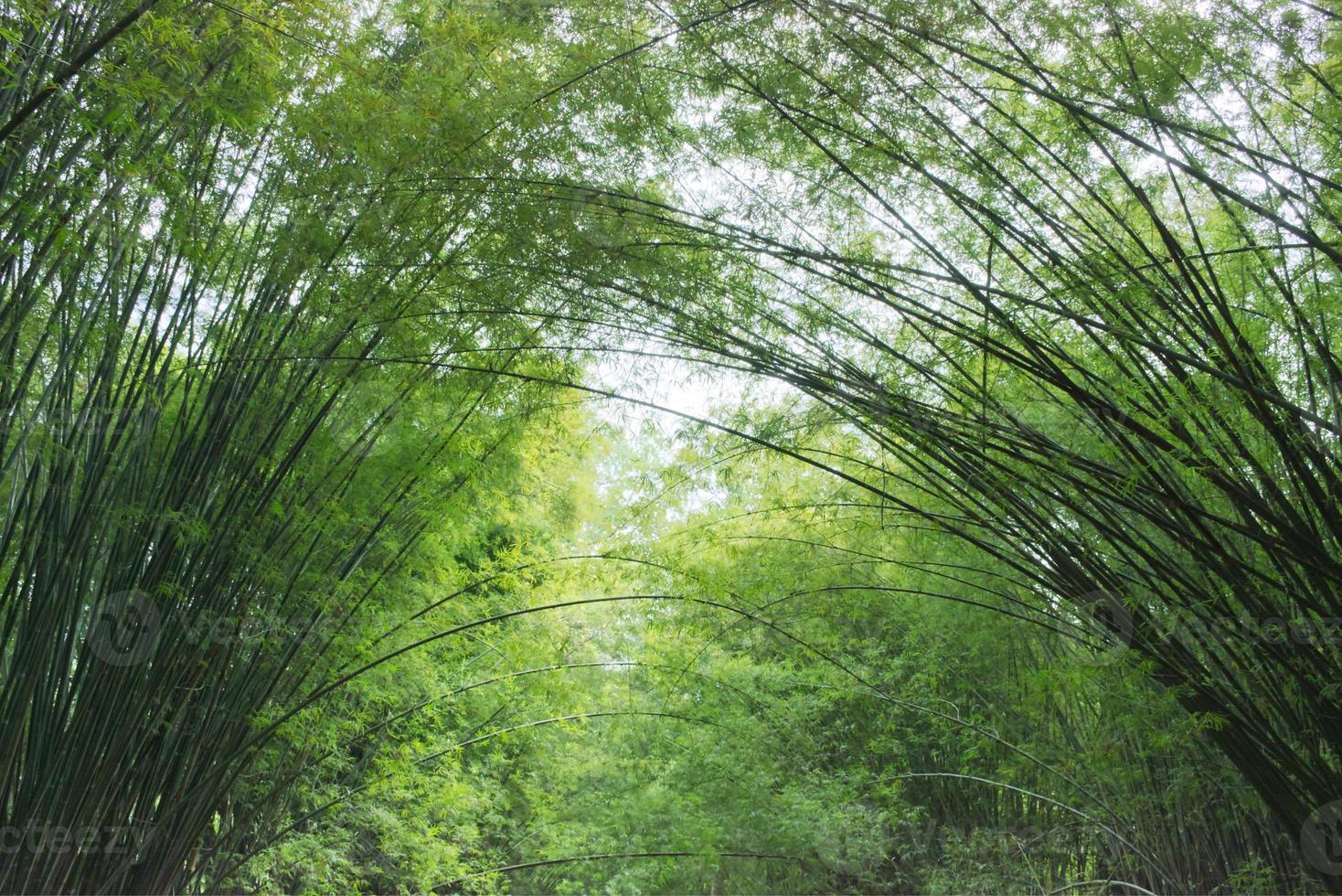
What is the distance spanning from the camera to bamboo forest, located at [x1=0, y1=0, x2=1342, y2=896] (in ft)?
8.57

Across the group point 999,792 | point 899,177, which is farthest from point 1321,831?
point 999,792

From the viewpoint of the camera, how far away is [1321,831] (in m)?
2.74

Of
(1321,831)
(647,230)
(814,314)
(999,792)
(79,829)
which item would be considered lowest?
(1321,831)

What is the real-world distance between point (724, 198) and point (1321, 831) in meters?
2.61

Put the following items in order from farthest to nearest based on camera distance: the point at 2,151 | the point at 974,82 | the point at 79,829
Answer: the point at 974,82 < the point at 79,829 < the point at 2,151

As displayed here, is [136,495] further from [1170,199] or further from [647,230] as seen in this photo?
[1170,199]

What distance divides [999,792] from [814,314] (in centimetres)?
507

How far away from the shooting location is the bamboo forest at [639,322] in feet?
8.57

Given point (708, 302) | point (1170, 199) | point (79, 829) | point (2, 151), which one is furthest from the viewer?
point (1170, 199)

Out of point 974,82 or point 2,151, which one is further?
point 974,82

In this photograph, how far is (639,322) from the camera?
134 inches

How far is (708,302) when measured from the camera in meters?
3.51

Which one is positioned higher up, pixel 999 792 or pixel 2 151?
pixel 2 151

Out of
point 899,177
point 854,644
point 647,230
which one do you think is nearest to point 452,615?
point 854,644
